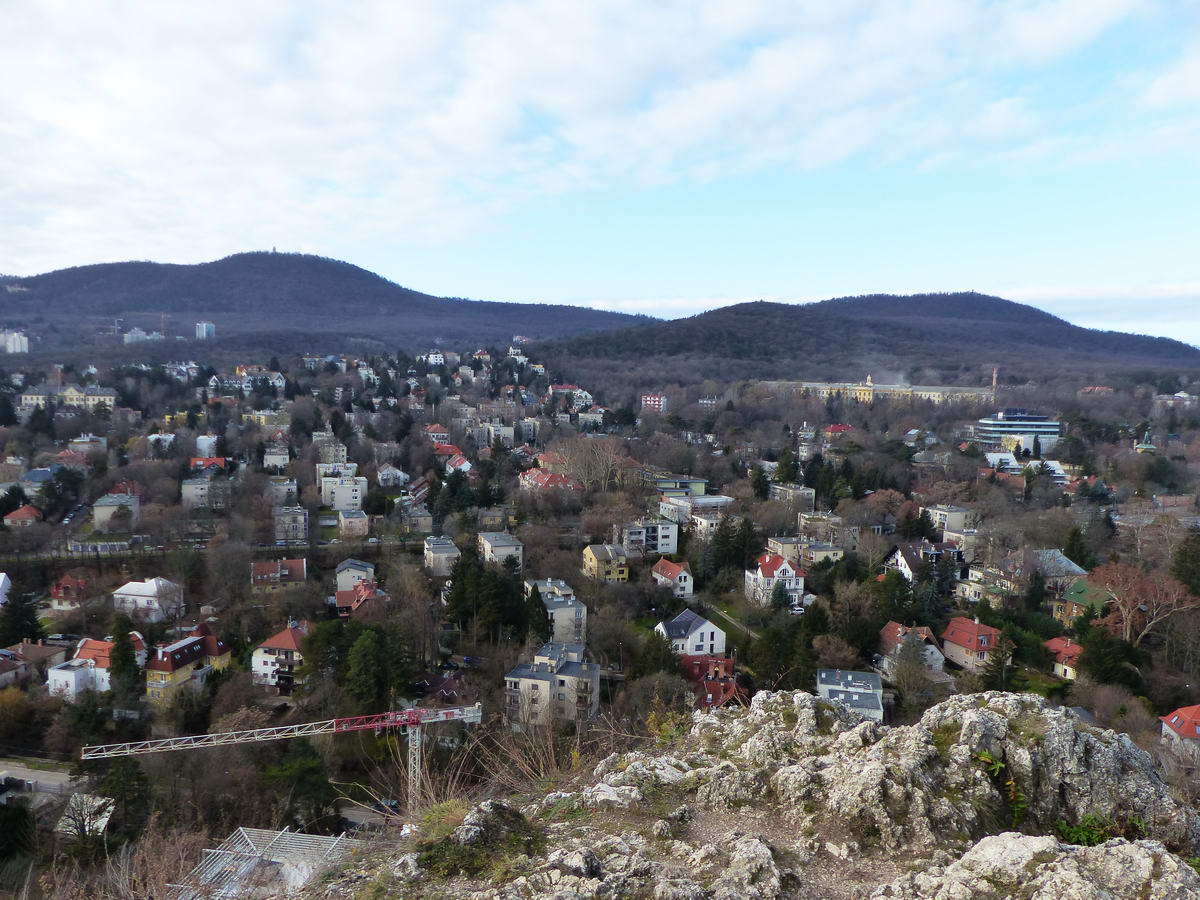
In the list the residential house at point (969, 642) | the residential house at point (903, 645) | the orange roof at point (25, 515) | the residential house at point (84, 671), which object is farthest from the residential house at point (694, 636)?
the orange roof at point (25, 515)

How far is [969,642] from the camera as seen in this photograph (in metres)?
15.9

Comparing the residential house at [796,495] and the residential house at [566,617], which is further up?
the residential house at [796,495]

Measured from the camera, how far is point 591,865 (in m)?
2.96

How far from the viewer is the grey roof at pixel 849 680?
12.9 metres

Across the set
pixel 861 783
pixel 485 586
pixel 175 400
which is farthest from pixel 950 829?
pixel 175 400

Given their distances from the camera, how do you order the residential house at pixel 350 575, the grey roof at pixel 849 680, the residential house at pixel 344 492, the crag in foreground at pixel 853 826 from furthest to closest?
the residential house at pixel 344 492 → the residential house at pixel 350 575 → the grey roof at pixel 849 680 → the crag in foreground at pixel 853 826

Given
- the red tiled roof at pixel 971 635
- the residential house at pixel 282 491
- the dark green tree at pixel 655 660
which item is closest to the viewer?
the dark green tree at pixel 655 660

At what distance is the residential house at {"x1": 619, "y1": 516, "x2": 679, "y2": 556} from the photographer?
2228cm

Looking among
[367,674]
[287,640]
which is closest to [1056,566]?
[367,674]

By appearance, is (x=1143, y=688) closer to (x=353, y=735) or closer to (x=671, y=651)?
(x=671, y=651)

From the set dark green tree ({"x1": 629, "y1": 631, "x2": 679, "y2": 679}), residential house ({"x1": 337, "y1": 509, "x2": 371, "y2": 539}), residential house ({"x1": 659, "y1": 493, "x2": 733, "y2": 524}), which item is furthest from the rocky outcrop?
residential house ({"x1": 659, "y1": 493, "x2": 733, "y2": 524})

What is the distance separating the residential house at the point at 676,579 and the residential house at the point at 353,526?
902 centimetres

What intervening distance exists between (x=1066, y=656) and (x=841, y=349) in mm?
63221

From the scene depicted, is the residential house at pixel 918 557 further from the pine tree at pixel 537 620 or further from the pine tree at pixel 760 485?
the pine tree at pixel 537 620
